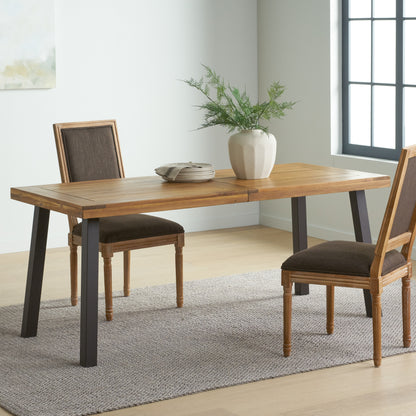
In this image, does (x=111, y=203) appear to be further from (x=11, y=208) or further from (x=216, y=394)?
(x=11, y=208)

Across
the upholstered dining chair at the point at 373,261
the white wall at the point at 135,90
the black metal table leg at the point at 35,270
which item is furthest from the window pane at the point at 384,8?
the black metal table leg at the point at 35,270

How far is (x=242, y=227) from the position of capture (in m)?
6.92

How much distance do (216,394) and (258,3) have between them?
13.6 ft

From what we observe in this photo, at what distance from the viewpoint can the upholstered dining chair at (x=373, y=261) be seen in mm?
3523

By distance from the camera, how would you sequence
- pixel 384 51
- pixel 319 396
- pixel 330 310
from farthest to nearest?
pixel 384 51 < pixel 330 310 < pixel 319 396

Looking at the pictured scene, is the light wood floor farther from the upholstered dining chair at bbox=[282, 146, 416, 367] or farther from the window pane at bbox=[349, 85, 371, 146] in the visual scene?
the window pane at bbox=[349, 85, 371, 146]

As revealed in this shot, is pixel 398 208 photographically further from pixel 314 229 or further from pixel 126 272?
pixel 314 229

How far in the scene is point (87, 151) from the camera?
459 centimetres

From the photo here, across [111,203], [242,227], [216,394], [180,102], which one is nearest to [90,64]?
[180,102]

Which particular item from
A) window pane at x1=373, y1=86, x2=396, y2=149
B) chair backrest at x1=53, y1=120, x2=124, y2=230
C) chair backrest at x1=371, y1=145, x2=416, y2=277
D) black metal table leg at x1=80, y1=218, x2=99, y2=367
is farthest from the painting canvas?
chair backrest at x1=371, y1=145, x2=416, y2=277

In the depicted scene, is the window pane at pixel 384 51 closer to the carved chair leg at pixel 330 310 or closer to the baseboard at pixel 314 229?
the baseboard at pixel 314 229

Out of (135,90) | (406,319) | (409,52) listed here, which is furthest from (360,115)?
(406,319)

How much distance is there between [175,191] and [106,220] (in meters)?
0.62

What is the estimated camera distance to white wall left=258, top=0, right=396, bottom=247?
6.12 metres
